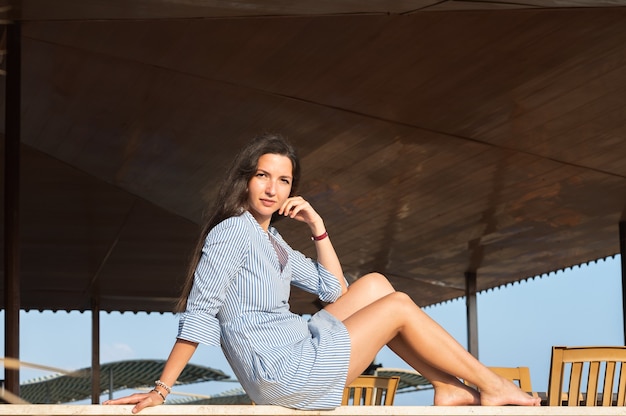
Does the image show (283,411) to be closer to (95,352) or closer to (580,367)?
(580,367)

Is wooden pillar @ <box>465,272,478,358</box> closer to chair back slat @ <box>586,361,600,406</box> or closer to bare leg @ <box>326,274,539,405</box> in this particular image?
chair back slat @ <box>586,361,600,406</box>

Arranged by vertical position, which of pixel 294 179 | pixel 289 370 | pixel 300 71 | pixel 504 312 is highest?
pixel 504 312

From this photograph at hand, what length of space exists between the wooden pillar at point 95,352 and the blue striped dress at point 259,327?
13770 millimetres

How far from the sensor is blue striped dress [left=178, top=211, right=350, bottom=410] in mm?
3004

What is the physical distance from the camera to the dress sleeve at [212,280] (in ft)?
9.65

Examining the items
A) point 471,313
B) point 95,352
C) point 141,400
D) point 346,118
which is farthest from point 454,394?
point 95,352

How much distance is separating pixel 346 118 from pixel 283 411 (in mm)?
6185

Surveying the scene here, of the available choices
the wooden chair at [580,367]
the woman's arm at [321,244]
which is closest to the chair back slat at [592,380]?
the wooden chair at [580,367]

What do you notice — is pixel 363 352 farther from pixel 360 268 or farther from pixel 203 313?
pixel 360 268

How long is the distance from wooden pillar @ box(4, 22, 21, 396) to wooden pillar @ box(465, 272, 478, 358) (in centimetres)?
971

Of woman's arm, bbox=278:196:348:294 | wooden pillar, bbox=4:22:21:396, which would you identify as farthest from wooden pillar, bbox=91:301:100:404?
woman's arm, bbox=278:196:348:294

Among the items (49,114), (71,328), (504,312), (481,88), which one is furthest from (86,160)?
(504,312)

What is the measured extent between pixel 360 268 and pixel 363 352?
482 inches

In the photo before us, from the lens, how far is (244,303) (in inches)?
123
